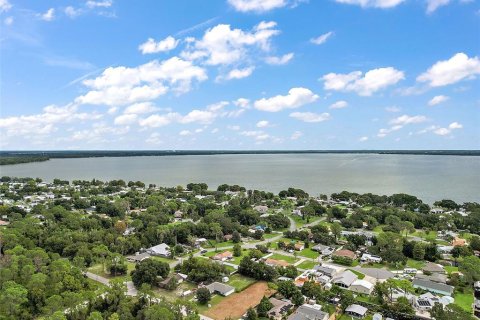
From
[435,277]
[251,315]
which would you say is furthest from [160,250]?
[435,277]

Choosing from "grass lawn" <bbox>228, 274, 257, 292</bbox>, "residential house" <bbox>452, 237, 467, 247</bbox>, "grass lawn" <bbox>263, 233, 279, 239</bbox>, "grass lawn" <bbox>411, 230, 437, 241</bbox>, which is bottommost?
"grass lawn" <bbox>228, 274, 257, 292</bbox>

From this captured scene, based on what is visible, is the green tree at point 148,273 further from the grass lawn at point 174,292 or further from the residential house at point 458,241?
the residential house at point 458,241

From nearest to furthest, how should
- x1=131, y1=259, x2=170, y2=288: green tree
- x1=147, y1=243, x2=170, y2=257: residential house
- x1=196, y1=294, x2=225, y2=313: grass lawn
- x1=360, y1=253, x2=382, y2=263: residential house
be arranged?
x1=196, y1=294, x2=225, y2=313: grass lawn
x1=131, y1=259, x2=170, y2=288: green tree
x1=360, y1=253, x2=382, y2=263: residential house
x1=147, y1=243, x2=170, y2=257: residential house

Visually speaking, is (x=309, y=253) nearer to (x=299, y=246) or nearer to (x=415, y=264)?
(x=299, y=246)

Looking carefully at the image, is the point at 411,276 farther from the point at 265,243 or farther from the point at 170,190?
the point at 170,190

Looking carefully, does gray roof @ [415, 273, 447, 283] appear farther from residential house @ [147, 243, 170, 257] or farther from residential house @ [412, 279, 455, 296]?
residential house @ [147, 243, 170, 257]

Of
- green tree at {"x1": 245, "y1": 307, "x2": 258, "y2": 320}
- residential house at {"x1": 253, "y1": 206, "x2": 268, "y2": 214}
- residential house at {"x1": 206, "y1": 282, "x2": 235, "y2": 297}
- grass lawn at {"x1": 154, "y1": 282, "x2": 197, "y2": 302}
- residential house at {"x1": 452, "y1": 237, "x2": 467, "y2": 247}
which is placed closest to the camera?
green tree at {"x1": 245, "y1": 307, "x2": 258, "y2": 320}

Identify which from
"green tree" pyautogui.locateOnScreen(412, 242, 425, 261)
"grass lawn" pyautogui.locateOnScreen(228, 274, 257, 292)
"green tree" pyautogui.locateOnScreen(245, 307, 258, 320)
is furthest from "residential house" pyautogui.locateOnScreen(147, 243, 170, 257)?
"green tree" pyautogui.locateOnScreen(412, 242, 425, 261)
